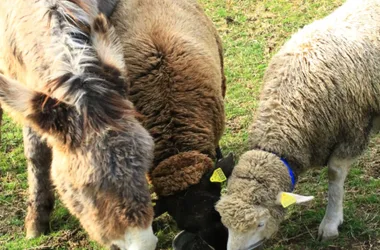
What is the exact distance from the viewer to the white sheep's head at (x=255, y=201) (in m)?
4.31

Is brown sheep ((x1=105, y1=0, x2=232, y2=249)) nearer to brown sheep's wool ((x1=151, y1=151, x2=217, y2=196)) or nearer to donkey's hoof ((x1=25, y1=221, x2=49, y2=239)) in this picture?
brown sheep's wool ((x1=151, y1=151, x2=217, y2=196))

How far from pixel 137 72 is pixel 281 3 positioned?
5.73 metres

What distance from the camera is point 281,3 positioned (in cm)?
994

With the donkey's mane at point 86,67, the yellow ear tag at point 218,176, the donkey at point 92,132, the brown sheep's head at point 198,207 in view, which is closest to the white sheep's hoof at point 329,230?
the brown sheep's head at point 198,207

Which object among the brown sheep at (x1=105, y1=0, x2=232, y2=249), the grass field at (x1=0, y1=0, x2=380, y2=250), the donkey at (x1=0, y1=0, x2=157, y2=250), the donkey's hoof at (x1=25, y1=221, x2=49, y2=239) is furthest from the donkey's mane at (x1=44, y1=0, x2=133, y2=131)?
the donkey's hoof at (x1=25, y1=221, x2=49, y2=239)

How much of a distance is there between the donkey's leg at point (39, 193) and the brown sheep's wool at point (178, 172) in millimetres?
1252

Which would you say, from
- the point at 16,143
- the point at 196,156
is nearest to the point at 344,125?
the point at 196,156

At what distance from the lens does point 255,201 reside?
172 inches

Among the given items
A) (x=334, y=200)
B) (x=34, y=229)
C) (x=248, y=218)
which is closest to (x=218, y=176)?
(x=248, y=218)

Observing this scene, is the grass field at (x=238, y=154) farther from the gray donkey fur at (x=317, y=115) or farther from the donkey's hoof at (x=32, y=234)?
the gray donkey fur at (x=317, y=115)

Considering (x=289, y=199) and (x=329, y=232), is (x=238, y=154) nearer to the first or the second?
(x=329, y=232)

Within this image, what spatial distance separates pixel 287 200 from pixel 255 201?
0.27m

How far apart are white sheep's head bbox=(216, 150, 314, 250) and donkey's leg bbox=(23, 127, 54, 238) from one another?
6.19 ft

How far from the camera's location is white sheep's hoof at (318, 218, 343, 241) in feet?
16.3
